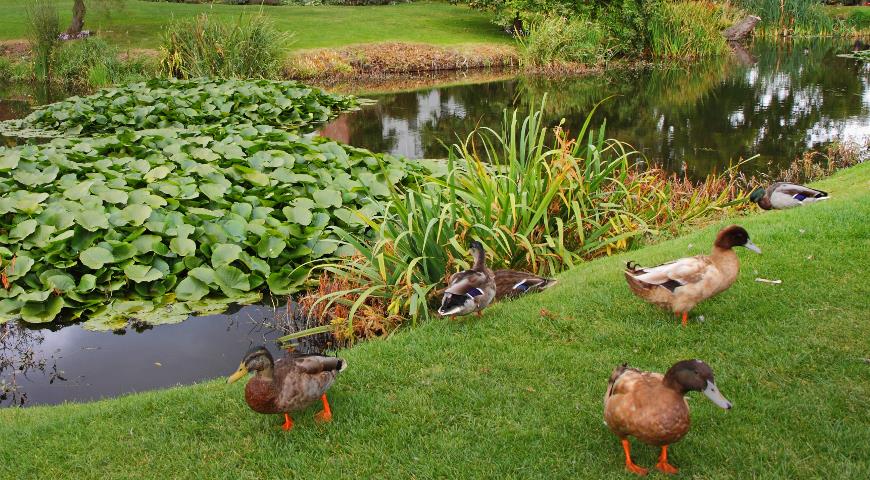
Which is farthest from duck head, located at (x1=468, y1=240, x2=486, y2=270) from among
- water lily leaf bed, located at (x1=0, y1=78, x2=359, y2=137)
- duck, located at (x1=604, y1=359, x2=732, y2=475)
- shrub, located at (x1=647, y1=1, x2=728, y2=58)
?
shrub, located at (x1=647, y1=1, x2=728, y2=58)

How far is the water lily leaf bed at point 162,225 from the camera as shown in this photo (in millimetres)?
6582

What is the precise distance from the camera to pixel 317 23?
80.8ft

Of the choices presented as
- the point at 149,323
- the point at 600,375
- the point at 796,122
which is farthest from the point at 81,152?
the point at 796,122

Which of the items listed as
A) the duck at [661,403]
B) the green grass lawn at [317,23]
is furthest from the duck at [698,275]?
the green grass lawn at [317,23]

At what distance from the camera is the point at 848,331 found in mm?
4426

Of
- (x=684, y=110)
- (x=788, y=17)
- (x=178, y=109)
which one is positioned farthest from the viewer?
(x=788, y=17)

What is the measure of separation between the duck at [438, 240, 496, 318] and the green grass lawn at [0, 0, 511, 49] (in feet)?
58.8

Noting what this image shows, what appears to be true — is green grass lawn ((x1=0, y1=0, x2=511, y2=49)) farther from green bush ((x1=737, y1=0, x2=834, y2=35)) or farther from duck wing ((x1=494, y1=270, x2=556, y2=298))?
duck wing ((x1=494, y1=270, x2=556, y2=298))

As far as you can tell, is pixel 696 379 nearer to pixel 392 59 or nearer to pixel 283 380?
pixel 283 380

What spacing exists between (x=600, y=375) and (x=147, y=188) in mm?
5385

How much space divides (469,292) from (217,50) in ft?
50.1

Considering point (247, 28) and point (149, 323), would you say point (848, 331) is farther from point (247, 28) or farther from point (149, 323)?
point (247, 28)

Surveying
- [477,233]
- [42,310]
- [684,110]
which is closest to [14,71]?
[42,310]

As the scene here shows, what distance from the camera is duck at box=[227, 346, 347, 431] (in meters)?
3.72
